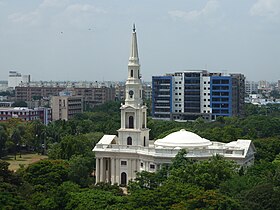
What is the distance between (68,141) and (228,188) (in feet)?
103

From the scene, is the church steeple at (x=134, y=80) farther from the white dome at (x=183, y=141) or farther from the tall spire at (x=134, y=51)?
the white dome at (x=183, y=141)

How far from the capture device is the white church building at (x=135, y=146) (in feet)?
208

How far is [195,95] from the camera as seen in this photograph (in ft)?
461

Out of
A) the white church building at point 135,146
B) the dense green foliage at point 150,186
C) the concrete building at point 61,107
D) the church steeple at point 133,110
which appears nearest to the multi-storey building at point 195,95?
the concrete building at point 61,107

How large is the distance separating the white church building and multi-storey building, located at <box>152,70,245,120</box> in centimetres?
7169

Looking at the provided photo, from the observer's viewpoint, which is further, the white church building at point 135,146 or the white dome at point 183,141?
the white church building at point 135,146

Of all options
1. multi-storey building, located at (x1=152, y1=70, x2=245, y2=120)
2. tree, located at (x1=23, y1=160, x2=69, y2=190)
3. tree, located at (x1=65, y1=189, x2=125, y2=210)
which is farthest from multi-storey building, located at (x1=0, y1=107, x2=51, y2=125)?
tree, located at (x1=65, y1=189, x2=125, y2=210)

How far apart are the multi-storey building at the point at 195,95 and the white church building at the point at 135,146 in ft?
235

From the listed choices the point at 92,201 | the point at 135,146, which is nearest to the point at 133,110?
the point at 135,146

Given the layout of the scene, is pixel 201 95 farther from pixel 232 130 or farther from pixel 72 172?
pixel 72 172

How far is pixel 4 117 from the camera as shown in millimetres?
146375

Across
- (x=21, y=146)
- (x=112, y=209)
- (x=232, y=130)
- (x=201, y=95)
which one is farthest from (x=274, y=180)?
(x=201, y=95)

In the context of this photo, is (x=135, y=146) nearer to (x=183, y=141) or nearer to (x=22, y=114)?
(x=183, y=141)

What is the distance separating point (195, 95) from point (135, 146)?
77040 millimetres
